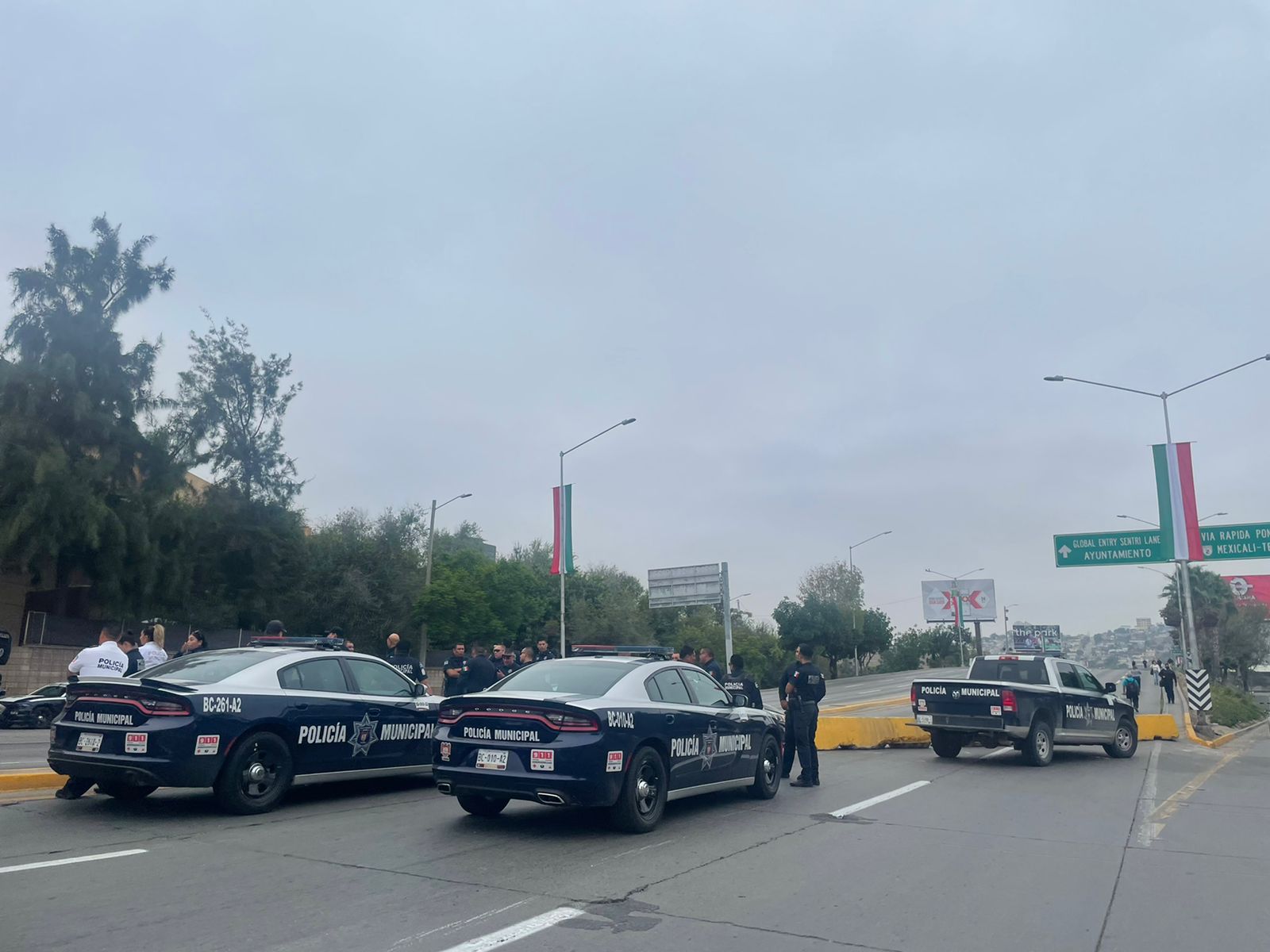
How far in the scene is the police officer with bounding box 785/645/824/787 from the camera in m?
12.0

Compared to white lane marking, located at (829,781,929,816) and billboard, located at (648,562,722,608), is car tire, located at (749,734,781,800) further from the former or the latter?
billboard, located at (648,562,722,608)

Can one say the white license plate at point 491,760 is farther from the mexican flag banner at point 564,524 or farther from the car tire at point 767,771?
the mexican flag banner at point 564,524

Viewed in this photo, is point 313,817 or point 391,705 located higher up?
point 391,705

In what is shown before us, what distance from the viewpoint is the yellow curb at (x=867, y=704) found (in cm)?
3205

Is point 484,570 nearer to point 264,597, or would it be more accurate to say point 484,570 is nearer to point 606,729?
point 264,597

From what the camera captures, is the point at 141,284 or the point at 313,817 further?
the point at 141,284

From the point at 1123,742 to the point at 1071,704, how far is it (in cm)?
202

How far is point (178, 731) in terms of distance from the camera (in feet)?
27.2

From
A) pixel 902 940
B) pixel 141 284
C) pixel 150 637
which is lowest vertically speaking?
pixel 902 940

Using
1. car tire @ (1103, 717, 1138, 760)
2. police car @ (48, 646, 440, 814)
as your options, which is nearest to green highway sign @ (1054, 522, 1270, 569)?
car tire @ (1103, 717, 1138, 760)

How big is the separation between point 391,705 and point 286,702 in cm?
142

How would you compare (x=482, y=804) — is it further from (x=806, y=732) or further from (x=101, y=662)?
(x=101, y=662)

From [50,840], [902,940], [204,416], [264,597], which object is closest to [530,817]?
[50,840]

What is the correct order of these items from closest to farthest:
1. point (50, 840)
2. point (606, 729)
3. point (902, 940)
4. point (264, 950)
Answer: point (264, 950), point (902, 940), point (50, 840), point (606, 729)
